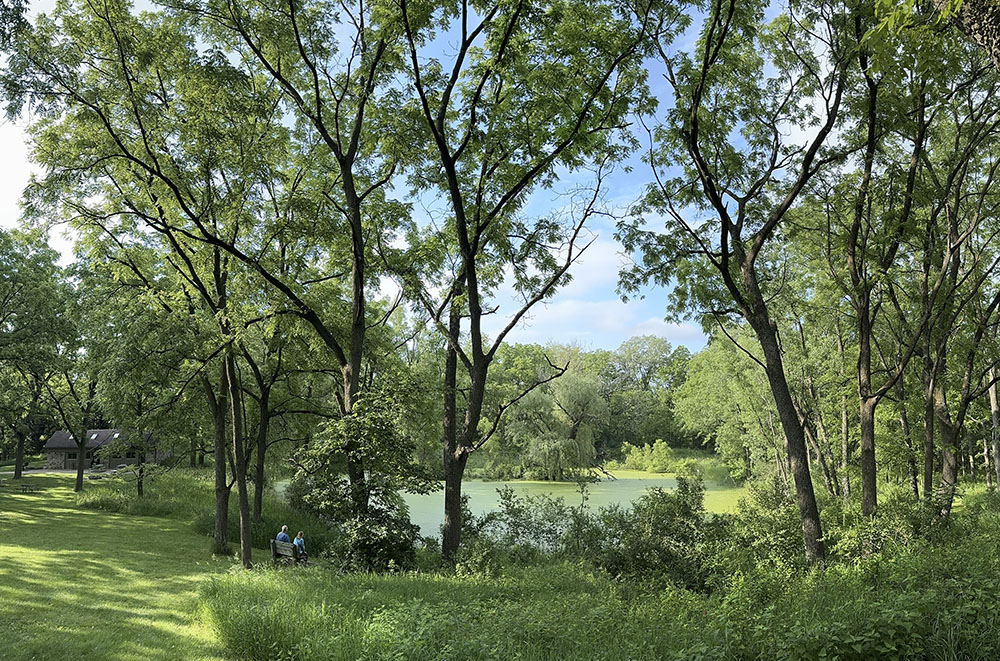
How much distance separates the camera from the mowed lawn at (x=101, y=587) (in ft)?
24.1

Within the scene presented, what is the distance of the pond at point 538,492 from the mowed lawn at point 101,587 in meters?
7.65

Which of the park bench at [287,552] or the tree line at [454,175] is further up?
the tree line at [454,175]

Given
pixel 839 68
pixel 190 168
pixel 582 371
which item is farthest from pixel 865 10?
pixel 582 371

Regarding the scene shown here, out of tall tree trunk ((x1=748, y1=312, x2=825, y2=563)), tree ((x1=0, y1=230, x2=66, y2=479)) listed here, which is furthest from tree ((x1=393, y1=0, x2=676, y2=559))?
tree ((x1=0, y1=230, x2=66, y2=479))

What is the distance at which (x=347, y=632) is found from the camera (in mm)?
5367

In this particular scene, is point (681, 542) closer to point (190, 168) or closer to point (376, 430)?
point (376, 430)

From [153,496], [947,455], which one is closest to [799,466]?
[947,455]

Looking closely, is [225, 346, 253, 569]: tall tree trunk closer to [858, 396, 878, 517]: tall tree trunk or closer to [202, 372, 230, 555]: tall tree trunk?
[202, 372, 230, 555]: tall tree trunk

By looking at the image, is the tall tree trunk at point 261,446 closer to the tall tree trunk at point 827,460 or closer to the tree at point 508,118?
the tree at point 508,118

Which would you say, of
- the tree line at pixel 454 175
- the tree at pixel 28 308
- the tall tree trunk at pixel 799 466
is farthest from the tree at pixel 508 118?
the tree at pixel 28 308

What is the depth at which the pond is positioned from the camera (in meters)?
22.8

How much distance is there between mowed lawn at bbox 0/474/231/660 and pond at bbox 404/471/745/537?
7.65 m

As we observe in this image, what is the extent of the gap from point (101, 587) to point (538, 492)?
1955 centimetres

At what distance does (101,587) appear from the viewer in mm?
10789
